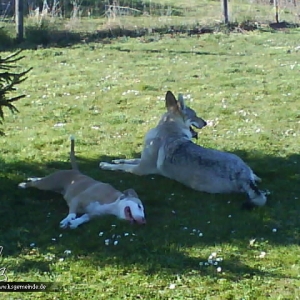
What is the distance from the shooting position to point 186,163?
316 inches

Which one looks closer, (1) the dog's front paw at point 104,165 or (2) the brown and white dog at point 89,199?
(2) the brown and white dog at point 89,199

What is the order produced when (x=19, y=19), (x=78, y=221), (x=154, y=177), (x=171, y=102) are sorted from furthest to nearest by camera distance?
(x=19, y=19), (x=171, y=102), (x=154, y=177), (x=78, y=221)

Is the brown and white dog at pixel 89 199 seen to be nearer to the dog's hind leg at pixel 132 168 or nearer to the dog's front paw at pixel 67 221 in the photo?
the dog's front paw at pixel 67 221

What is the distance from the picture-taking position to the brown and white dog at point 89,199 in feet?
22.1

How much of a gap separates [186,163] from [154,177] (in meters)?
0.61

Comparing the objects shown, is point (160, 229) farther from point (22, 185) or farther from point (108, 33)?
point (108, 33)

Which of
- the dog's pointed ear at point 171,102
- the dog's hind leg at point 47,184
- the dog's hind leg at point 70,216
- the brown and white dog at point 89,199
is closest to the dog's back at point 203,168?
the dog's pointed ear at point 171,102

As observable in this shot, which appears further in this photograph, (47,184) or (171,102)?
(171,102)

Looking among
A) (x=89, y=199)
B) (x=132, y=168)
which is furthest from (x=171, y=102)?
(x=89, y=199)

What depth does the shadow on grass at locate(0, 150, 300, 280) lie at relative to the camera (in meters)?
5.89

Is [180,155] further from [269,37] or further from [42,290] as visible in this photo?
[269,37]

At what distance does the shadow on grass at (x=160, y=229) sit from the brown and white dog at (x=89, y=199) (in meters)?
0.10

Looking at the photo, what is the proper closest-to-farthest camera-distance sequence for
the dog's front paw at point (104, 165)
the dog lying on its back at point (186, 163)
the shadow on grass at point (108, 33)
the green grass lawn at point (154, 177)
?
the green grass lawn at point (154, 177) < the dog lying on its back at point (186, 163) < the dog's front paw at point (104, 165) < the shadow on grass at point (108, 33)

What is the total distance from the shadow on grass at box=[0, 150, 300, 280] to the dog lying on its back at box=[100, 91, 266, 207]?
0.12 meters
